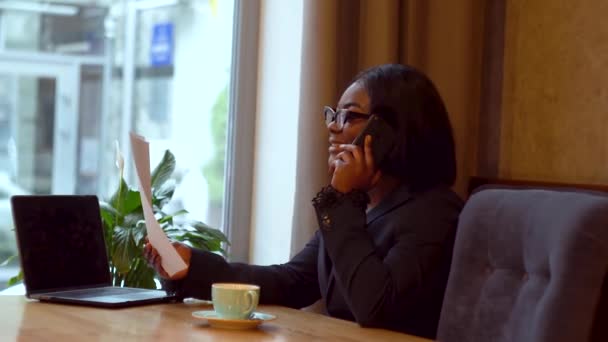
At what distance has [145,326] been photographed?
4.90 feet

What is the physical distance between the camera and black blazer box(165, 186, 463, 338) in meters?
1.72

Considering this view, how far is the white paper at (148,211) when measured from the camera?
5.29ft

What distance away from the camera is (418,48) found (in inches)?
114

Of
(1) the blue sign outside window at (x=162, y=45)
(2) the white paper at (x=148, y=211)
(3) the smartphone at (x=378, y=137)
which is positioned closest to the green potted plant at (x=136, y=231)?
(1) the blue sign outside window at (x=162, y=45)

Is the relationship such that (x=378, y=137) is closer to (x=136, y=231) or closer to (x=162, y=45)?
(x=136, y=231)

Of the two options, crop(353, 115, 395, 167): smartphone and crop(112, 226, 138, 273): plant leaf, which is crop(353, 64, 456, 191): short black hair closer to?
crop(353, 115, 395, 167): smartphone

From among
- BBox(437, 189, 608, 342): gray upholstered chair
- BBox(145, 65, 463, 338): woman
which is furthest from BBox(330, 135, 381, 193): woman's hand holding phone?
BBox(437, 189, 608, 342): gray upholstered chair

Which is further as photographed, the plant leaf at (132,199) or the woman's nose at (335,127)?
the plant leaf at (132,199)

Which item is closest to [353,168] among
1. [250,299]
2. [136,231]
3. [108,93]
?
[250,299]

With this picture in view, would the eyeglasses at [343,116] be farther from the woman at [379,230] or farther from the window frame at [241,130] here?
the window frame at [241,130]

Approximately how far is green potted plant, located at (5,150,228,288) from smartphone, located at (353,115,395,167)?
785 millimetres

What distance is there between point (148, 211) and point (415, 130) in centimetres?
68

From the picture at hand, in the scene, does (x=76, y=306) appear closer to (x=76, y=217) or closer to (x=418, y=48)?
(x=76, y=217)

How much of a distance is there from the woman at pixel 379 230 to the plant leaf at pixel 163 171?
2.15 feet
